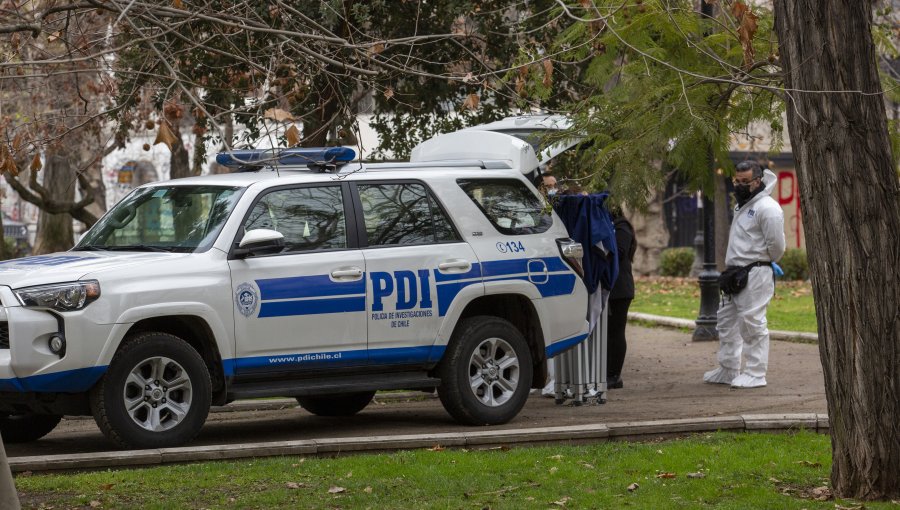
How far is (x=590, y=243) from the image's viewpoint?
11523mm

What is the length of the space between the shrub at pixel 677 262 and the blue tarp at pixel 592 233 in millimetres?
21020

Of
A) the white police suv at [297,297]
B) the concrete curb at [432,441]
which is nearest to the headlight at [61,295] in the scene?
the white police suv at [297,297]

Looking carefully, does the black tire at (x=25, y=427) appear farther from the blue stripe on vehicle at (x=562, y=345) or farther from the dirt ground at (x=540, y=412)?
the blue stripe on vehicle at (x=562, y=345)

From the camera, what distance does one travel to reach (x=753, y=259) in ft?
41.4

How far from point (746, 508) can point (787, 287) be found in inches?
828

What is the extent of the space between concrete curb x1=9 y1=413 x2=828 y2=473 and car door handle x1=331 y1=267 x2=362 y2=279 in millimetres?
1196

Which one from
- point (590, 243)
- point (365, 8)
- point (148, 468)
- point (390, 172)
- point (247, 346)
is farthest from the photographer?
point (365, 8)

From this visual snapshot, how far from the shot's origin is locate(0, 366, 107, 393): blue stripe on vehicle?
8703 millimetres

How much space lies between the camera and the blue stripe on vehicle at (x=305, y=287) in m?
9.56

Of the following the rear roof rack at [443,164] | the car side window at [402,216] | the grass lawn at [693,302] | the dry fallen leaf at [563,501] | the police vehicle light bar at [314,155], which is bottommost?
the dry fallen leaf at [563,501]

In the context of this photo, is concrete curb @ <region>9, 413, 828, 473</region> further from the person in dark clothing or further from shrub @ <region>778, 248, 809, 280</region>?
shrub @ <region>778, 248, 809, 280</region>

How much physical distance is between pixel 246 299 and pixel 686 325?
1133 cm

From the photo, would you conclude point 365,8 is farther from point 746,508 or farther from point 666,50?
point 746,508

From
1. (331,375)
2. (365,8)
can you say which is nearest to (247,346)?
(331,375)
